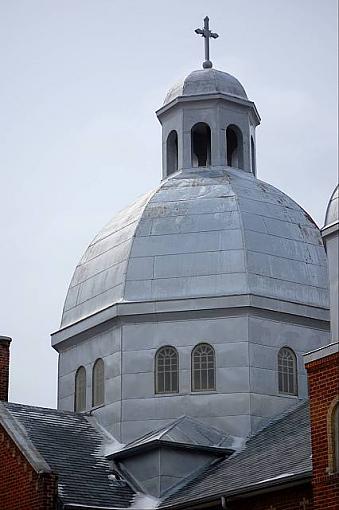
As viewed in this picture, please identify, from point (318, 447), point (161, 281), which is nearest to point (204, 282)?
point (161, 281)

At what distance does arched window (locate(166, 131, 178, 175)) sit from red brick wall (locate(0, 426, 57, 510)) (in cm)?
1282

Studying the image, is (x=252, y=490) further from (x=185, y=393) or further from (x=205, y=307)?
(x=205, y=307)

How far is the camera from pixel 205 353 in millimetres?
35438

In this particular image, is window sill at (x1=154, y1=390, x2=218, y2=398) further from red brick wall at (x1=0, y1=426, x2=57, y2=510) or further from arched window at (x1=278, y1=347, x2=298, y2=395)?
red brick wall at (x1=0, y1=426, x2=57, y2=510)

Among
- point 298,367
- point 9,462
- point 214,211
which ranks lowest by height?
point 9,462

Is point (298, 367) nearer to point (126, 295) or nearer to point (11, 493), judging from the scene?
point (126, 295)

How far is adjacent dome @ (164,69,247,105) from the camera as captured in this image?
41469mm

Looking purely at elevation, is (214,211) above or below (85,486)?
above

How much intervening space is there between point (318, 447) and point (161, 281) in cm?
1255

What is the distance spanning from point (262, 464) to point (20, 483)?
602cm

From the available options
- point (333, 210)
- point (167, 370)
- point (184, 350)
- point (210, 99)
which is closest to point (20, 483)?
point (167, 370)

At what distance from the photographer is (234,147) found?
4194 cm

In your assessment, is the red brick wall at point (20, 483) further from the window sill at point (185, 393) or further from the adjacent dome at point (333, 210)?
→ the adjacent dome at point (333, 210)

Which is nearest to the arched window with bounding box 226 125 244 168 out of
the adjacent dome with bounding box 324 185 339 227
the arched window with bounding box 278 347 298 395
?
the arched window with bounding box 278 347 298 395
